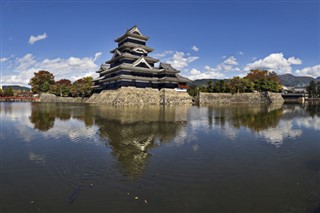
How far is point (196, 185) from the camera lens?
16.1ft

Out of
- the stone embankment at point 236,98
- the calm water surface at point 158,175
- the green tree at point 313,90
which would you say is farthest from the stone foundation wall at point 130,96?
the green tree at point 313,90

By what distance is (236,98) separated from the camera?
53562 mm

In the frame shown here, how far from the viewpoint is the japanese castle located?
1636 inches

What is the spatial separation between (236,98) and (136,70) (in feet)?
91.1

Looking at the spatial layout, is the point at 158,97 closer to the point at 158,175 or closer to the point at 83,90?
the point at 83,90

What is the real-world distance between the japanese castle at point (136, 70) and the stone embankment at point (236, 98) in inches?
272

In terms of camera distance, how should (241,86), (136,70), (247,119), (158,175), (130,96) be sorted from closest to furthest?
(158,175)
(247,119)
(130,96)
(136,70)
(241,86)

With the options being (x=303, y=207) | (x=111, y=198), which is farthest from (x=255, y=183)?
(x=111, y=198)

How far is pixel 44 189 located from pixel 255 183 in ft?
16.4

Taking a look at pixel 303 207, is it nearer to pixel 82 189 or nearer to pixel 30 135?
pixel 82 189

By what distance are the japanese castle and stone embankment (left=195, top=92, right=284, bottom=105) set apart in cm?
→ 691

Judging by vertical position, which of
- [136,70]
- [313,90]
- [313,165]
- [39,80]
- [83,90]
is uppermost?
[39,80]

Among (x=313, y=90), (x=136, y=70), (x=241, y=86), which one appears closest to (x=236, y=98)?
(x=241, y=86)

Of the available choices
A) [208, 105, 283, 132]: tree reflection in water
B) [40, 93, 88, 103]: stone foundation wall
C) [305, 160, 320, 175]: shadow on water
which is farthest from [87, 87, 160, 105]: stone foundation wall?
[305, 160, 320, 175]: shadow on water
